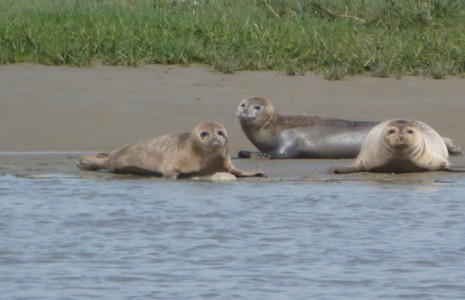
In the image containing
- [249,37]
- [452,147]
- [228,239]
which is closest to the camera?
[228,239]

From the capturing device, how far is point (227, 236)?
767 centimetres

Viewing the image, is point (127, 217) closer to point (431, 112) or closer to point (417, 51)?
point (431, 112)

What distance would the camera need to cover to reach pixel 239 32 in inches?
497

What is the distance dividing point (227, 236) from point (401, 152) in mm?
2016

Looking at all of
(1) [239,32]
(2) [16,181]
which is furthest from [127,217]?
(1) [239,32]

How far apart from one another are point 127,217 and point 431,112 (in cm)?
362

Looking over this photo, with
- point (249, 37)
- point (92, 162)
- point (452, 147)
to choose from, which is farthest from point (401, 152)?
point (249, 37)

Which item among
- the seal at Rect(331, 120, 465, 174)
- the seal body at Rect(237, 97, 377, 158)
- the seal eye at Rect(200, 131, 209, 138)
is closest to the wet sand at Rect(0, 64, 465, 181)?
the seal body at Rect(237, 97, 377, 158)

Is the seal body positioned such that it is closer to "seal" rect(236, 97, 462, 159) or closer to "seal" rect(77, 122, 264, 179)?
"seal" rect(236, 97, 462, 159)

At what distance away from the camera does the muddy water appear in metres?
6.54

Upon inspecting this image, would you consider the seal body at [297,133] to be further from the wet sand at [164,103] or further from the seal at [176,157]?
the seal at [176,157]

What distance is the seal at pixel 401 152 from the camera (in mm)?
9305

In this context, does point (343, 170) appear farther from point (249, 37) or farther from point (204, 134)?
point (249, 37)

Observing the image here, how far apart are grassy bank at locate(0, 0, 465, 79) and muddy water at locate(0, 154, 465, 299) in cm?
248
